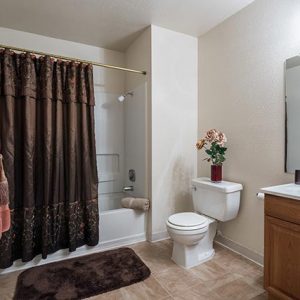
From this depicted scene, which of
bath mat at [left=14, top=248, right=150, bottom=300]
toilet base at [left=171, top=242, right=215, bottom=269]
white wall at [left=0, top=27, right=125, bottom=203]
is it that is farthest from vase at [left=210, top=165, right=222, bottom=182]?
white wall at [left=0, top=27, right=125, bottom=203]

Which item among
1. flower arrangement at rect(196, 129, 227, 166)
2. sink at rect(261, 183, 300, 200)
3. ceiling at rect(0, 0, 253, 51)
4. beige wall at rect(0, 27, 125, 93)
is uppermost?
ceiling at rect(0, 0, 253, 51)

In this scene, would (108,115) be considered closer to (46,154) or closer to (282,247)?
(46,154)

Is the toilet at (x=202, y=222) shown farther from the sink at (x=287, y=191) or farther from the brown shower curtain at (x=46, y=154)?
the brown shower curtain at (x=46, y=154)

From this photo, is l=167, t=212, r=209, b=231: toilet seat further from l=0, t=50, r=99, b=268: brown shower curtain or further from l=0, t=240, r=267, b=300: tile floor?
l=0, t=50, r=99, b=268: brown shower curtain

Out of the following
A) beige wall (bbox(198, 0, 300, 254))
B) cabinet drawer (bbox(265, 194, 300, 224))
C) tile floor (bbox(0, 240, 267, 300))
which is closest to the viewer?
cabinet drawer (bbox(265, 194, 300, 224))

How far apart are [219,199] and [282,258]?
0.73 meters

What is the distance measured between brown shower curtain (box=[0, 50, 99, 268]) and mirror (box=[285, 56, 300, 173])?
1.72 meters

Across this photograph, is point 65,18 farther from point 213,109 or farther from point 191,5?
point 213,109

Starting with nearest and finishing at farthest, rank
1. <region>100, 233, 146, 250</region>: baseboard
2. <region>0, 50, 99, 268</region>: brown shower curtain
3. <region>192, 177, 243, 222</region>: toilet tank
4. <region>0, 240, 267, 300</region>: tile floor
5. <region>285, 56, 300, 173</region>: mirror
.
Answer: <region>0, 240, 267, 300</region>: tile floor → <region>285, 56, 300, 173</region>: mirror → <region>0, 50, 99, 268</region>: brown shower curtain → <region>192, 177, 243, 222</region>: toilet tank → <region>100, 233, 146, 250</region>: baseboard

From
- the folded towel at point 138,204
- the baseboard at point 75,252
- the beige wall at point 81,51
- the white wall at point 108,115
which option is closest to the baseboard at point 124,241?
the baseboard at point 75,252

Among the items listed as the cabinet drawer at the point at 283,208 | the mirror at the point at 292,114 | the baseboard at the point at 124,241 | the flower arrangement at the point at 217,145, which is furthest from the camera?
the baseboard at the point at 124,241

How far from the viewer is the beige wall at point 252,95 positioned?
1.80 meters

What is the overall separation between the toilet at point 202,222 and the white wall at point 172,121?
407mm

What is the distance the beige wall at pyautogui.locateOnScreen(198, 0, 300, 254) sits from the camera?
1.80 m
